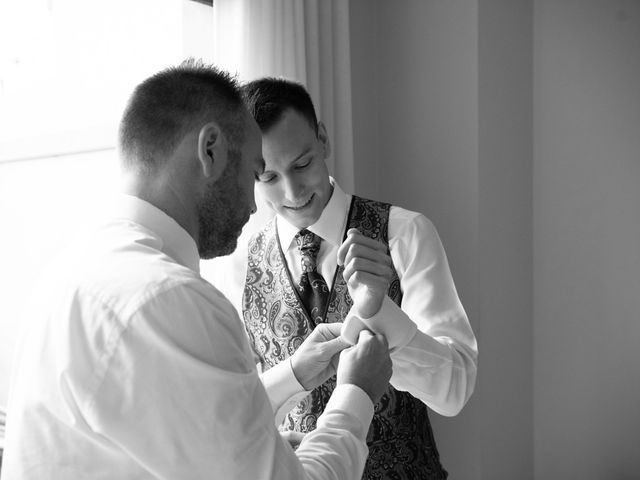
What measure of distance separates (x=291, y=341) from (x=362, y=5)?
1739 mm

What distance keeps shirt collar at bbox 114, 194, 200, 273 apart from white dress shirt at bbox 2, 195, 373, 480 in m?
0.10

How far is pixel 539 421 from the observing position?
10.4ft

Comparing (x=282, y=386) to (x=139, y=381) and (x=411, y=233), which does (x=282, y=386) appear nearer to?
(x=411, y=233)

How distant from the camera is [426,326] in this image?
194 cm

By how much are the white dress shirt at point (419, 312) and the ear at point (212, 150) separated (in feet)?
1.75

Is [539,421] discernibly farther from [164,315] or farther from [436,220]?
[164,315]

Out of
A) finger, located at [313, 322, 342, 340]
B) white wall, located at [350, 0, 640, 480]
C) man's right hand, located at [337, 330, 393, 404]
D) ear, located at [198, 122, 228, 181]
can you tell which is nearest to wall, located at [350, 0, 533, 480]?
white wall, located at [350, 0, 640, 480]

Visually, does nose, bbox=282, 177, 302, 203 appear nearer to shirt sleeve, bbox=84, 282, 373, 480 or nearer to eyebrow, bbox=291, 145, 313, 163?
eyebrow, bbox=291, 145, 313, 163

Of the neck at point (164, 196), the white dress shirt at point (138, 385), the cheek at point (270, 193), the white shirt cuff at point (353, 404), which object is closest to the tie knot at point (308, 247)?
the cheek at point (270, 193)

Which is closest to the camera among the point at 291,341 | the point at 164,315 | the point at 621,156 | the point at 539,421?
the point at 164,315

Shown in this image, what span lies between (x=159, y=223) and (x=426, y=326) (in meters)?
0.91

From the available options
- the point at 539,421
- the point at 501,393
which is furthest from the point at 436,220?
the point at 539,421

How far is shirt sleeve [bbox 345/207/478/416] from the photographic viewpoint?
1710 millimetres

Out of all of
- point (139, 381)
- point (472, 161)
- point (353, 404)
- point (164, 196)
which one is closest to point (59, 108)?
point (472, 161)
